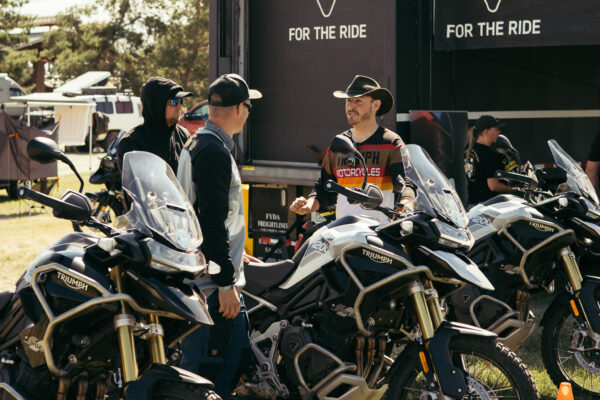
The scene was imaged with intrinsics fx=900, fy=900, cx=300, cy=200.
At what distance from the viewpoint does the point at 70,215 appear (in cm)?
337

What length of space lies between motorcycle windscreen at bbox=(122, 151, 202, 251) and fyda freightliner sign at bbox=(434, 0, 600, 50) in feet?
12.9

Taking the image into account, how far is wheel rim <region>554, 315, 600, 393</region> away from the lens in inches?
199

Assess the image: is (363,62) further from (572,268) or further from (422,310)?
(422,310)

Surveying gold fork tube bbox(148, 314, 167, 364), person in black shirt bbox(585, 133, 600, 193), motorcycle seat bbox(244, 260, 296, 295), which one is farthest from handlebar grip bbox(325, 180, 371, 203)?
person in black shirt bbox(585, 133, 600, 193)

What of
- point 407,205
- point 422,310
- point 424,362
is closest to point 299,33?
point 407,205

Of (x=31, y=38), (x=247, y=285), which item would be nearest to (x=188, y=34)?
(x=31, y=38)

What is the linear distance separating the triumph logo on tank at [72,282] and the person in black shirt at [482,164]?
4.02 m

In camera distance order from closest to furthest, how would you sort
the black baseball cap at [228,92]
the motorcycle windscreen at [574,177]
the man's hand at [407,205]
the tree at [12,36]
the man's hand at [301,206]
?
1. the black baseball cap at [228,92]
2. the man's hand at [407,205]
3. the man's hand at [301,206]
4. the motorcycle windscreen at [574,177]
5. the tree at [12,36]

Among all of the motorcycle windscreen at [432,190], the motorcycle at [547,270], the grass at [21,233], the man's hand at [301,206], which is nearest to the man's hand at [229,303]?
the motorcycle windscreen at [432,190]

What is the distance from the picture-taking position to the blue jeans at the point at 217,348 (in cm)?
420

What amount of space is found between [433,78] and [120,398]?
4.39m

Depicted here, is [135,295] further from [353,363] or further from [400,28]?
[400,28]

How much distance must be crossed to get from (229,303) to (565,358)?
2.26m

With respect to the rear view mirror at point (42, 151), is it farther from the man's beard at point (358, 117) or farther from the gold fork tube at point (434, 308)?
the man's beard at point (358, 117)
